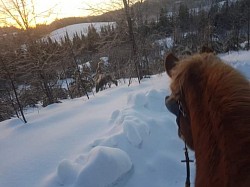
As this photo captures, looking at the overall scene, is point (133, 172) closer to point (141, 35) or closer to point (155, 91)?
point (155, 91)

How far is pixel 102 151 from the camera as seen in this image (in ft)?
11.1

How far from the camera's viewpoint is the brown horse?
34.6 inches

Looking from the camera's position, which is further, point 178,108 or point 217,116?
point 178,108

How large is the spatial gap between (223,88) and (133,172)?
2.73 metres

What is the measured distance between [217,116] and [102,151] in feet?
8.38

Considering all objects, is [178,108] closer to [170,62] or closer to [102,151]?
[170,62]

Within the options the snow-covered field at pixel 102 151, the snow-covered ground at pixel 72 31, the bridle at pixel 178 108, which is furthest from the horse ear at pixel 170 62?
the snow-covered ground at pixel 72 31

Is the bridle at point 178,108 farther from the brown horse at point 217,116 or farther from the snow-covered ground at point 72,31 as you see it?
the snow-covered ground at point 72,31

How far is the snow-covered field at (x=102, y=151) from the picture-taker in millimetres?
3309

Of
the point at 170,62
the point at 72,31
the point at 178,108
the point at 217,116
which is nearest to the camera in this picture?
the point at 217,116

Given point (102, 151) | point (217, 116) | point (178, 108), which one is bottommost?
point (102, 151)

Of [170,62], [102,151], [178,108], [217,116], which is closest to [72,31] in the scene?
[102,151]

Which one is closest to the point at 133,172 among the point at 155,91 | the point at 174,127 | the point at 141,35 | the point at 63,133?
the point at 174,127

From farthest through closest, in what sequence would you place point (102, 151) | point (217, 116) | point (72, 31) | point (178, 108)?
point (72, 31) < point (102, 151) < point (178, 108) < point (217, 116)
